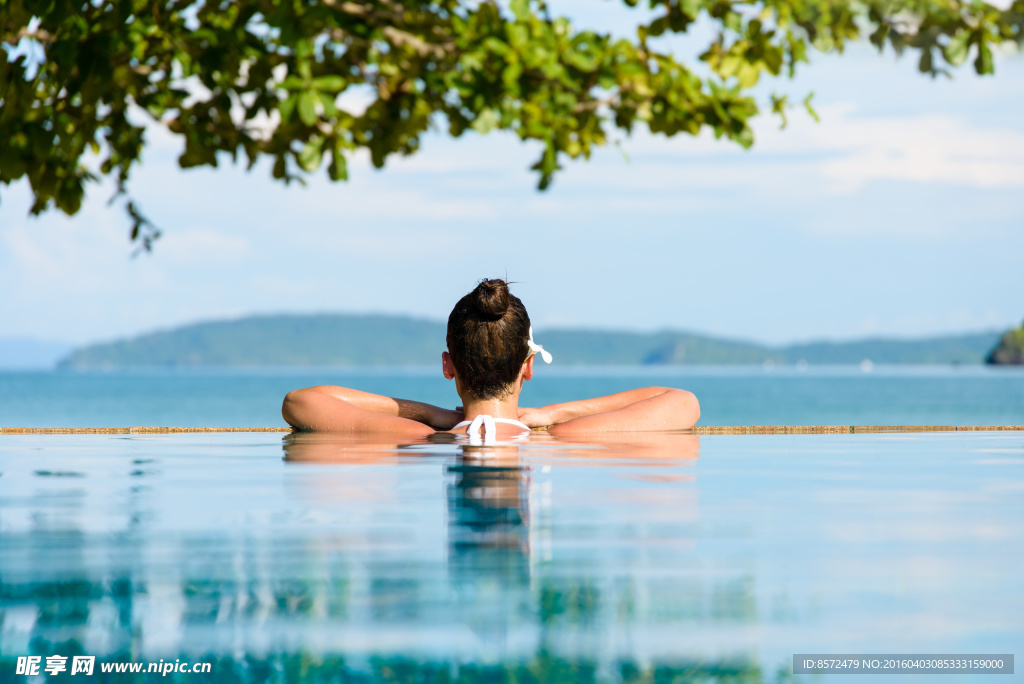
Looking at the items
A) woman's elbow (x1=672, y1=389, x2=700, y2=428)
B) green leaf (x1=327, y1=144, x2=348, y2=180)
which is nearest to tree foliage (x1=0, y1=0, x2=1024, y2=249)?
green leaf (x1=327, y1=144, x2=348, y2=180)

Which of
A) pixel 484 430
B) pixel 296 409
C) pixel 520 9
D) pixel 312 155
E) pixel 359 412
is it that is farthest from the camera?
pixel 520 9

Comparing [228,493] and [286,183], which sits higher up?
[286,183]

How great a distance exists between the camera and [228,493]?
4.14 metres

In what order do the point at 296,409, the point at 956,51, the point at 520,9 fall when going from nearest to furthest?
1. the point at 296,409
2. the point at 956,51
3. the point at 520,9

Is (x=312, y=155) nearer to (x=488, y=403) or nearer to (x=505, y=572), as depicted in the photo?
(x=488, y=403)

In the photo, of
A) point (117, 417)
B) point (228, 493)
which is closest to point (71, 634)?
point (228, 493)

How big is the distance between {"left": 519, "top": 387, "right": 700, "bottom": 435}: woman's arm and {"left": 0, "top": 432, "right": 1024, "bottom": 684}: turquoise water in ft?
6.04

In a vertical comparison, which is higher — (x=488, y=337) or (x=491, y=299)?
(x=491, y=299)

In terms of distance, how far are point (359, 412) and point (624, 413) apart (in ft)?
5.93

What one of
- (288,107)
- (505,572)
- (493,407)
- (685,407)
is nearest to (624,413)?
(685,407)

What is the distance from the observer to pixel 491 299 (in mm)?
5758

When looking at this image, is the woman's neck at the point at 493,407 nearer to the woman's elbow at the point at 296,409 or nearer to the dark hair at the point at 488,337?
the dark hair at the point at 488,337

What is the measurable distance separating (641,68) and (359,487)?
20.0 feet

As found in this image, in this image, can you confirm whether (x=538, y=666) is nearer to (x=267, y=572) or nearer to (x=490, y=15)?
(x=267, y=572)
